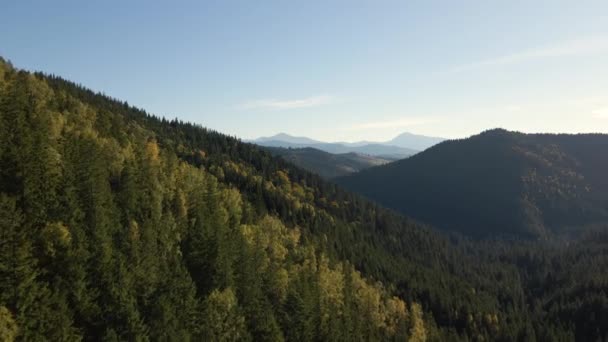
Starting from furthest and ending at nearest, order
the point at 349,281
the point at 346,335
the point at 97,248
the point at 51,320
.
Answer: the point at 349,281 → the point at 346,335 → the point at 97,248 → the point at 51,320

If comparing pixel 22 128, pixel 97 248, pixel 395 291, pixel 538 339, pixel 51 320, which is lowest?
pixel 538 339

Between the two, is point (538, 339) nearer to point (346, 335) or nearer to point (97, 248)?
point (346, 335)

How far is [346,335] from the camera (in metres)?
120

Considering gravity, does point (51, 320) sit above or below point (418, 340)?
above

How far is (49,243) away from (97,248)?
6.74 m

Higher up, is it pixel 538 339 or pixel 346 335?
pixel 346 335

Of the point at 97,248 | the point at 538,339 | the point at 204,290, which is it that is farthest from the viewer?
the point at 538,339

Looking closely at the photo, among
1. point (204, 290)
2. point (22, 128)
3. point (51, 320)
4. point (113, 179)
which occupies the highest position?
point (22, 128)

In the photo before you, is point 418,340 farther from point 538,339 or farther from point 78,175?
point 78,175

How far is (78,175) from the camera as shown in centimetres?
8550

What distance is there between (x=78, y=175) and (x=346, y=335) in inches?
2968

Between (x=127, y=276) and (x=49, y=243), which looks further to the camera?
(x=127, y=276)

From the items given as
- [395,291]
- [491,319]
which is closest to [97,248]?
[395,291]

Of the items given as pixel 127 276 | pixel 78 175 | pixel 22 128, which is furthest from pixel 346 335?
pixel 22 128
